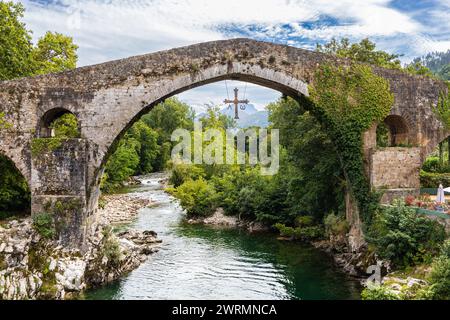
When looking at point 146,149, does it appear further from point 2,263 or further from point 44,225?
point 2,263

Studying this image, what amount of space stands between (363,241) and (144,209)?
571 inches

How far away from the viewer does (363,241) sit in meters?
14.8

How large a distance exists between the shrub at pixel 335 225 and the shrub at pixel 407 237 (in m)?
3.86

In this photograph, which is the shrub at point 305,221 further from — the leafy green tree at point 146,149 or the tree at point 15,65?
the leafy green tree at point 146,149

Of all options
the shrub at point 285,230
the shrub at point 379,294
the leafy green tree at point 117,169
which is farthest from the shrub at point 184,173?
the shrub at point 379,294

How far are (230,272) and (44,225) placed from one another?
5693 mm

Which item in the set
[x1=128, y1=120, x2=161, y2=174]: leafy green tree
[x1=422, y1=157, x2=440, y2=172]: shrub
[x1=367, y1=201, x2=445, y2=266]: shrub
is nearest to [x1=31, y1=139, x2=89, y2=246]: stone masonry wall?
[x1=367, y1=201, x2=445, y2=266]: shrub

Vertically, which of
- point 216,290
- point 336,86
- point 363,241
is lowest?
point 216,290

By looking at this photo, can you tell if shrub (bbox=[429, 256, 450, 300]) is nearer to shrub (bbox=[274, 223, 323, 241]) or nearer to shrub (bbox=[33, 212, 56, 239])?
shrub (bbox=[274, 223, 323, 241])

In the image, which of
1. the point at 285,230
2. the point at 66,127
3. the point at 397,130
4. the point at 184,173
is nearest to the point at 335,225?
the point at 285,230

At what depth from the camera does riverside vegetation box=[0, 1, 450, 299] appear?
11742 millimetres

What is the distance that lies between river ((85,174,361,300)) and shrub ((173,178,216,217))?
3.43 meters

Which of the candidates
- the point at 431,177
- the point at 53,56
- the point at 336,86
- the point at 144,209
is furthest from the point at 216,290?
the point at 144,209

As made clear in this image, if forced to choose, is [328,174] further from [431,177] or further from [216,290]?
[216,290]
